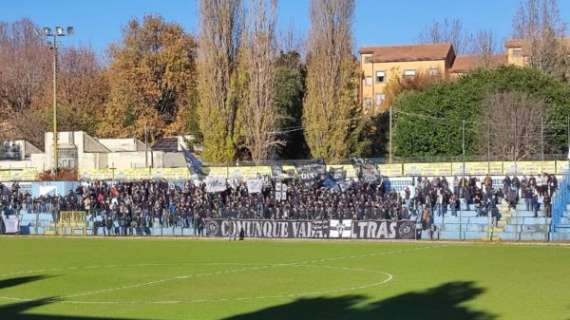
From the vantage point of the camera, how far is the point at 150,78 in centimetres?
8488

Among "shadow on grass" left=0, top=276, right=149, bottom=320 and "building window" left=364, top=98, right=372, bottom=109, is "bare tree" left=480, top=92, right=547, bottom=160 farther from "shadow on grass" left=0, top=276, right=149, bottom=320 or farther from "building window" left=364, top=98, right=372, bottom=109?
"shadow on grass" left=0, top=276, right=149, bottom=320

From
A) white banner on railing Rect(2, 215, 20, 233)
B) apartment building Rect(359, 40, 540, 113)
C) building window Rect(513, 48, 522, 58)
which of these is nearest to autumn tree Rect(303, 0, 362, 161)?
white banner on railing Rect(2, 215, 20, 233)

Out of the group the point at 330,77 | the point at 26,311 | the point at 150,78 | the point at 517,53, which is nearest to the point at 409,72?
the point at 517,53

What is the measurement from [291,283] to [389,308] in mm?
5669

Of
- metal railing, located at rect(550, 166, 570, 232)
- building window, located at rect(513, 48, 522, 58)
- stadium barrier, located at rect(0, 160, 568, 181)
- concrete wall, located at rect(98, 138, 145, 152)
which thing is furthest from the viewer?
building window, located at rect(513, 48, 522, 58)

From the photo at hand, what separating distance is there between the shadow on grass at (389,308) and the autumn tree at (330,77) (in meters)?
49.6

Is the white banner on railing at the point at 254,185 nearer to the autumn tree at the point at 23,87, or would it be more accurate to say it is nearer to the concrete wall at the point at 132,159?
the concrete wall at the point at 132,159

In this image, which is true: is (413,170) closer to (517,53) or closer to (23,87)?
(517,53)

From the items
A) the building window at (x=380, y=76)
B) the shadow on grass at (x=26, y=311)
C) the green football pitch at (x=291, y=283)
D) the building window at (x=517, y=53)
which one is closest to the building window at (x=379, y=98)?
the building window at (x=380, y=76)

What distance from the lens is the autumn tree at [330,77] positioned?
70.2 metres

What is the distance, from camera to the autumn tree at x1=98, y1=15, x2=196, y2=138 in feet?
279

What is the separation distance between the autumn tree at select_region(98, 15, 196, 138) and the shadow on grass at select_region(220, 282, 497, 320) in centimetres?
6528

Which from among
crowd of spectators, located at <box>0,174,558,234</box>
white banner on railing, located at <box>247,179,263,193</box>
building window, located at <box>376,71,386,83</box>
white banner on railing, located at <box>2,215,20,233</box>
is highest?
building window, located at <box>376,71,386,83</box>

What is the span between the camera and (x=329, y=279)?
2475cm
